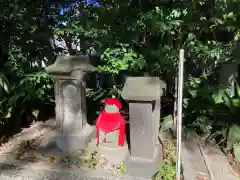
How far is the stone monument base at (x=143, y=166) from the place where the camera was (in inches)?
120

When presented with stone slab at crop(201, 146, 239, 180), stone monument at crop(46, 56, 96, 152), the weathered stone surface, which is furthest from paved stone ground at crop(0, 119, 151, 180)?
the weathered stone surface

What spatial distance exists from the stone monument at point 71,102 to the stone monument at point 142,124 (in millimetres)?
653

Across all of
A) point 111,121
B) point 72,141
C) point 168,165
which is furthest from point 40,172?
point 168,165

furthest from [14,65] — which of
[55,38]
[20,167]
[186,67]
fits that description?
[186,67]

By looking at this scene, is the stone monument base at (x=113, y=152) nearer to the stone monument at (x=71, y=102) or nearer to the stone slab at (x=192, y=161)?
the stone monument at (x=71, y=102)

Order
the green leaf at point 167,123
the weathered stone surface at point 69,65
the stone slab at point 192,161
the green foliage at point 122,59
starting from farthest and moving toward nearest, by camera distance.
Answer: the green leaf at point 167,123 < the green foliage at point 122,59 < the weathered stone surface at point 69,65 < the stone slab at point 192,161

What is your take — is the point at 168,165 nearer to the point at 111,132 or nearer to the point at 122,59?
the point at 111,132

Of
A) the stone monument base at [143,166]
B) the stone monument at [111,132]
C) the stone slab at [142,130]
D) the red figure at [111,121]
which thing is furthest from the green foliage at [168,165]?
the red figure at [111,121]

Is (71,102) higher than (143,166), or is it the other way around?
(71,102)

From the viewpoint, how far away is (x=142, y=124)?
124 inches

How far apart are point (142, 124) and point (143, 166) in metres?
0.48

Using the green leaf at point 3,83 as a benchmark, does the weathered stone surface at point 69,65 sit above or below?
above

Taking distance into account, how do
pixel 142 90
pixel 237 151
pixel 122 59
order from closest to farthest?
pixel 142 90, pixel 237 151, pixel 122 59

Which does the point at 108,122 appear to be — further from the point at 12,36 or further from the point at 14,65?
the point at 12,36
